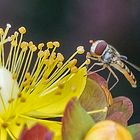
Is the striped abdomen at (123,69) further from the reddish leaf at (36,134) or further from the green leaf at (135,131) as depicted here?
the reddish leaf at (36,134)

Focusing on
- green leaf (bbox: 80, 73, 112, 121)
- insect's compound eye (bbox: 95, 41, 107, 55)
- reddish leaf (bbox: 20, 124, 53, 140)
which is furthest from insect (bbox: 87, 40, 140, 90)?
reddish leaf (bbox: 20, 124, 53, 140)

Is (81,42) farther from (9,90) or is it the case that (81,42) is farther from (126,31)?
(9,90)

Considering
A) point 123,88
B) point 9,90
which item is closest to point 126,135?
point 9,90

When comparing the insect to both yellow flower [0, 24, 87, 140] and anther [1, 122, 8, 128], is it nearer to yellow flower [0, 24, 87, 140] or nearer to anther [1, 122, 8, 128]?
yellow flower [0, 24, 87, 140]

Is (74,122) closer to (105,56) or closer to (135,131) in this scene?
(135,131)

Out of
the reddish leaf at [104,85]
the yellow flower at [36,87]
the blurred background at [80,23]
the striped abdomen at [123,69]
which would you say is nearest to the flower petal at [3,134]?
the yellow flower at [36,87]
